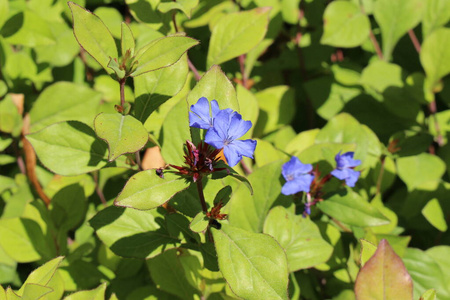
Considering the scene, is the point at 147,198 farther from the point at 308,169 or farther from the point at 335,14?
the point at 335,14

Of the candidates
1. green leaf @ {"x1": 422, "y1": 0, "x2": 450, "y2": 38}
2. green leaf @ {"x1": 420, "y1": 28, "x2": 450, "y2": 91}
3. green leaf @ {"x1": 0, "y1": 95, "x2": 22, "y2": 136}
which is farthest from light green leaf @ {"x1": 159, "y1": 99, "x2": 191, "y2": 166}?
green leaf @ {"x1": 422, "y1": 0, "x2": 450, "y2": 38}

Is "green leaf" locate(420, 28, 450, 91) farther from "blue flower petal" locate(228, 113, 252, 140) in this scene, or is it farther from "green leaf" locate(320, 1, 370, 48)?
"blue flower petal" locate(228, 113, 252, 140)

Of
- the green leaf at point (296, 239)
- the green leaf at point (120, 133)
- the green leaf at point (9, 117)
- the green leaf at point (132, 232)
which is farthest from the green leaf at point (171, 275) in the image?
the green leaf at point (9, 117)

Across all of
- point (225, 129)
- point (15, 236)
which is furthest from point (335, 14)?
point (15, 236)

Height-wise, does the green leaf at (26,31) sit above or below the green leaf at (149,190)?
above

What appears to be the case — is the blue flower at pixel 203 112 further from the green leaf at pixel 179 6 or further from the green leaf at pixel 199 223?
the green leaf at pixel 179 6

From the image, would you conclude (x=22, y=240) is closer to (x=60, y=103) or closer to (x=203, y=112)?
(x=60, y=103)
